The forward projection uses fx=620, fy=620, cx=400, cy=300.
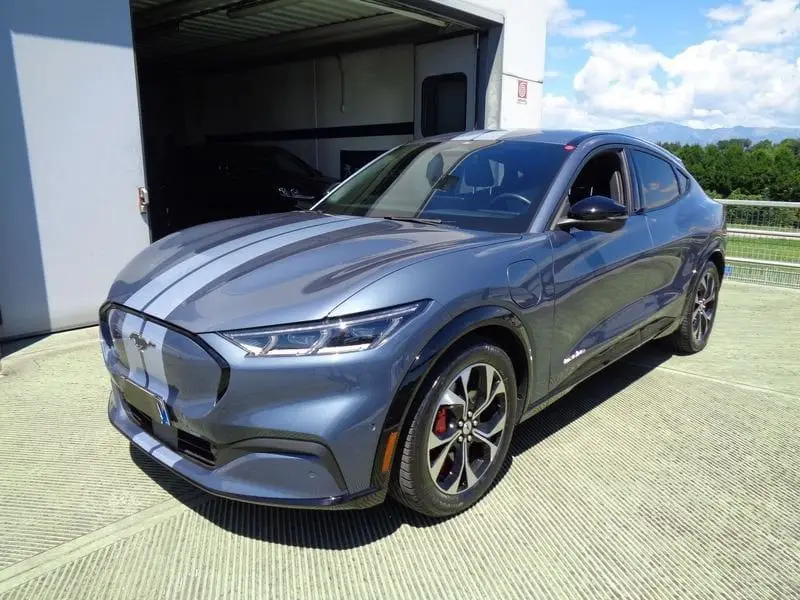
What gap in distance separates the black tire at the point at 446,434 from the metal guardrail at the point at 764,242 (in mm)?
6288

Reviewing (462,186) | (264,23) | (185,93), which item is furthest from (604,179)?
(185,93)

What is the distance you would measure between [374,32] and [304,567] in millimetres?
9319

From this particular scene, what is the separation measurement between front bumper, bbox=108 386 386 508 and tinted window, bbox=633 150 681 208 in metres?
2.74

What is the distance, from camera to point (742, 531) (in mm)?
2541

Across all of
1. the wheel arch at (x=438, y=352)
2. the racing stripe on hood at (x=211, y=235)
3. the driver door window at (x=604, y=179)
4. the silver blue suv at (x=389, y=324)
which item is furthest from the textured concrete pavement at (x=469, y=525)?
the driver door window at (x=604, y=179)

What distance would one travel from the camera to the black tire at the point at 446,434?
7.45 feet

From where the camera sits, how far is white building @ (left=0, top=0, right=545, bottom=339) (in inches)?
184

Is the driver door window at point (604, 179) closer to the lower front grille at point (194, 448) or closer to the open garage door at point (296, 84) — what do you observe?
the lower front grille at point (194, 448)

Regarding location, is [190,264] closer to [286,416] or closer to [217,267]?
[217,267]

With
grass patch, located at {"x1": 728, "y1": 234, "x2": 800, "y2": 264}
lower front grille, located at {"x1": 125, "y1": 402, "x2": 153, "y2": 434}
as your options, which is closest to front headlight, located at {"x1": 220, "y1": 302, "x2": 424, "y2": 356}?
lower front grille, located at {"x1": 125, "y1": 402, "x2": 153, "y2": 434}

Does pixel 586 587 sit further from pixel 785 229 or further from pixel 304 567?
pixel 785 229

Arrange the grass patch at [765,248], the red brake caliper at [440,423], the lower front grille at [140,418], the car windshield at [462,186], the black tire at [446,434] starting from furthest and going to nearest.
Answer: the grass patch at [765,248] < the car windshield at [462,186] < the lower front grille at [140,418] < the red brake caliper at [440,423] < the black tire at [446,434]

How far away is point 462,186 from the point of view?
3.37 metres

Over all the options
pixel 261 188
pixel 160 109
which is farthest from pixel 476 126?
pixel 160 109
